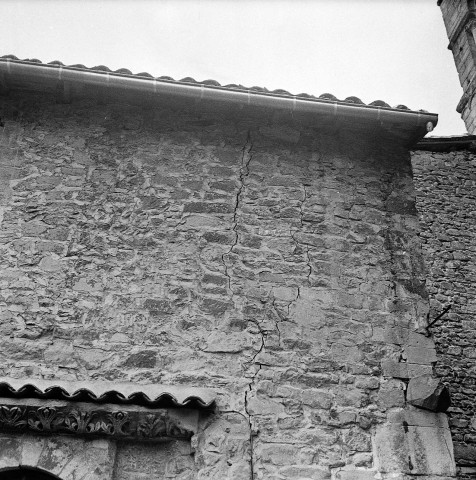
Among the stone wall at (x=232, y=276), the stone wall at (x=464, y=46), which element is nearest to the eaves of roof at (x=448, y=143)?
the stone wall at (x=464, y=46)

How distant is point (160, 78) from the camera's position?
4688 mm

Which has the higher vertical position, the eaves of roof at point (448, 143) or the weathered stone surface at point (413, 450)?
the eaves of roof at point (448, 143)

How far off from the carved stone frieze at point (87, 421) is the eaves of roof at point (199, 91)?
2.64m

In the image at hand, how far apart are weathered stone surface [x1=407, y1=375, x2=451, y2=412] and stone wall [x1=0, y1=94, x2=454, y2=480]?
0.06 m

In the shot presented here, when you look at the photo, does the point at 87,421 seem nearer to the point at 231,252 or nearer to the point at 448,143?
the point at 231,252

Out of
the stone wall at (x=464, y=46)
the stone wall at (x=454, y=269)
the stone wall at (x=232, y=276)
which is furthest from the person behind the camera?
the stone wall at (x=464, y=46)

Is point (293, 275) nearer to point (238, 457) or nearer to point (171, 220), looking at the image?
point (171, 220)

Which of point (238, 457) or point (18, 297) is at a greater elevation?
point (18, 297)

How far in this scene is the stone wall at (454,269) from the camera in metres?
8.08

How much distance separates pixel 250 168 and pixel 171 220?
88cm

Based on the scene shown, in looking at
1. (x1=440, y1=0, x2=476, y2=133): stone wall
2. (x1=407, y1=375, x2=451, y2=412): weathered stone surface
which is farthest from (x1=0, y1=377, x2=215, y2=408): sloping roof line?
(x1=440, y1=0, x2=476, y2=133): stone wall

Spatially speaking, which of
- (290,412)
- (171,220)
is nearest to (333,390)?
(290,412)

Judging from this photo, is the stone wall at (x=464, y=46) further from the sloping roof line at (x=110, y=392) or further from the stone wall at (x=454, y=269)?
the sloping roof line at (x=110, y=392)

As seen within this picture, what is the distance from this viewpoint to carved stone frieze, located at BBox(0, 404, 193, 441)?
136 inches
